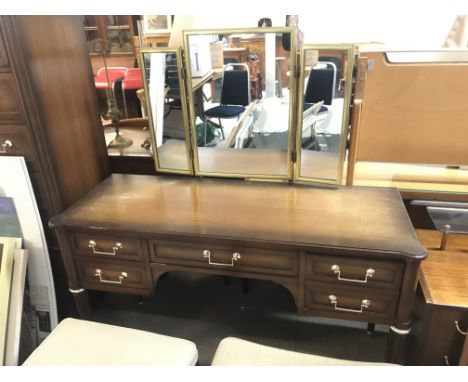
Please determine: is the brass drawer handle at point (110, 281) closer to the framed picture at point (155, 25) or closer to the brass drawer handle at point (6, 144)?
the brass drawer handle at point (6, 144)

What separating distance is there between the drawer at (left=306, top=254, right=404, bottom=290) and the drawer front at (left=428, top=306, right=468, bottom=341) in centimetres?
13

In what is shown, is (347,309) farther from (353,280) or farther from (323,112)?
(323,112)

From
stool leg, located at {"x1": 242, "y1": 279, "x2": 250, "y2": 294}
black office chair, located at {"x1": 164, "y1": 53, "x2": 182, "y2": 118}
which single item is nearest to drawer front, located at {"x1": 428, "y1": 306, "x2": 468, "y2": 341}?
stool leg, located at {"x1": 242, "y1": 279, "x2": 250, "y2": 294}

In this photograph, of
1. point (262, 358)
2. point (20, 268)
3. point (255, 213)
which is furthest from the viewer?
point (20, 268)

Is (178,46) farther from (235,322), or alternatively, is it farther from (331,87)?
(235,322)

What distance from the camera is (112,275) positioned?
1.33 m

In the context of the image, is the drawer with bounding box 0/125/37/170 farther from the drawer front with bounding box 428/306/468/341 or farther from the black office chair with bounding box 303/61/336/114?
the drawer front with bounding box 428/306/468/341

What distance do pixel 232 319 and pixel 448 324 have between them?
849 millimetres

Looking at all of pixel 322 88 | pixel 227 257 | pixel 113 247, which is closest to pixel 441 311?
pixel 227 257

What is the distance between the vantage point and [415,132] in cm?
131

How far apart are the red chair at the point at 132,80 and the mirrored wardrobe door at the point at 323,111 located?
64cm

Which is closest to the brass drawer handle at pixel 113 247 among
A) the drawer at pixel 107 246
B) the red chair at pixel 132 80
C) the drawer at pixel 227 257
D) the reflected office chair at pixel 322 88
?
the drawer at pixel 107 246

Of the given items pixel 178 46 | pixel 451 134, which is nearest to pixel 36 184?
pixel 178 46

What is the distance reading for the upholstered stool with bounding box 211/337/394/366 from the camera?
1.00m
